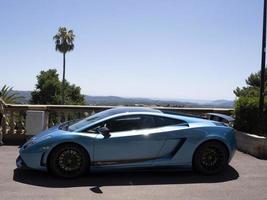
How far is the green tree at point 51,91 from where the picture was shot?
75.3 m

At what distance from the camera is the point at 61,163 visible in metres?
8.16

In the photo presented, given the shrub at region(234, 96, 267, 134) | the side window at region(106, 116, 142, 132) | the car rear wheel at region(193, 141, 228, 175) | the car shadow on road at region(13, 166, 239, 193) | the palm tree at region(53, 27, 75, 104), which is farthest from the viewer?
the palm tree at region(53, 27, 75, 104)

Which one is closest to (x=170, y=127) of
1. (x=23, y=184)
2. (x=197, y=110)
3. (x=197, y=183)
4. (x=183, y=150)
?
(x=183, y=150)

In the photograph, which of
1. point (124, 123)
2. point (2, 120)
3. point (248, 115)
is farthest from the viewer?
point (2, 120)

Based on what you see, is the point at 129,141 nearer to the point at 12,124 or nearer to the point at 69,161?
the point at 69,161

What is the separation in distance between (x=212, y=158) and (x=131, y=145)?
62.6 inches

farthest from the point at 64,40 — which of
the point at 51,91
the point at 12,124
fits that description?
the point at 12,124

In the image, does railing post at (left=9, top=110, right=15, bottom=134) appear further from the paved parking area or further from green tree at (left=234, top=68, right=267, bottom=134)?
green tree at (left=234, top=68, right=267, bottom=134)

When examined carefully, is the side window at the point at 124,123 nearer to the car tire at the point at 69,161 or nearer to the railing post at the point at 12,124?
the car tire at the point at 69,161

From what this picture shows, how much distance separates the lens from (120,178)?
327 inches

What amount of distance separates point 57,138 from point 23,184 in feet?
3.17

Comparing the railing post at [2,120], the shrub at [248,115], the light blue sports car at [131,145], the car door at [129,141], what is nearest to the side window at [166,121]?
the light blue sports car at [131,145]

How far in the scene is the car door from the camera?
8195 mm

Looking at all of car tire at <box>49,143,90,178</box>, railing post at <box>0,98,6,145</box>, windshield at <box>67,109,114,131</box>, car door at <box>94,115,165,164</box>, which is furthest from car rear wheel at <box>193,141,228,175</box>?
railing post at <box>0,98,6,145</box>
